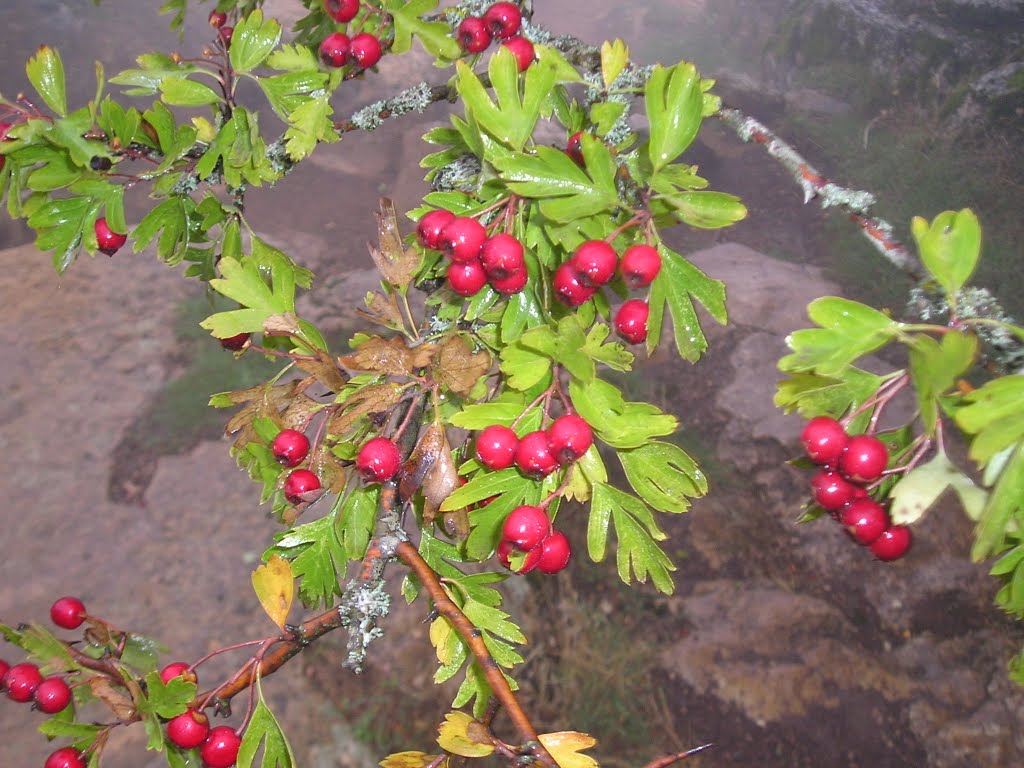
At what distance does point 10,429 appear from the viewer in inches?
135

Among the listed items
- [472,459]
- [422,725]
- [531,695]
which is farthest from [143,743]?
[472,459]

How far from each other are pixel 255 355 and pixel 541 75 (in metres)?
3.23

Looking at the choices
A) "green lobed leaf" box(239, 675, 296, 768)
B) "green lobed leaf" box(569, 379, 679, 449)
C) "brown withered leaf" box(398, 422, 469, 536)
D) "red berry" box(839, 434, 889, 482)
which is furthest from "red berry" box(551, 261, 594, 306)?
"green lobed leaf" box(239, 675, 296, 768)

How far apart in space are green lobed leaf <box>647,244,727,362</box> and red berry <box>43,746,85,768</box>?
2.69 ft

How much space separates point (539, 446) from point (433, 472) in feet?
0.44

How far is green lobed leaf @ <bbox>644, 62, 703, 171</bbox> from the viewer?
0.79 m

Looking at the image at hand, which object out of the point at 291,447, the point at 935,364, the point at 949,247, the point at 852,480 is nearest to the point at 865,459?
the point at 852,480

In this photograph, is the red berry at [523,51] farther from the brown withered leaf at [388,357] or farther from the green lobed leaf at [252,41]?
the brown withered leaf at [388,357]

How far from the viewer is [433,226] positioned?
2.74 feet

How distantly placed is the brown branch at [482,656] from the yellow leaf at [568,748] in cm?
6

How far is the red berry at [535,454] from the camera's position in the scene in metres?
0.76

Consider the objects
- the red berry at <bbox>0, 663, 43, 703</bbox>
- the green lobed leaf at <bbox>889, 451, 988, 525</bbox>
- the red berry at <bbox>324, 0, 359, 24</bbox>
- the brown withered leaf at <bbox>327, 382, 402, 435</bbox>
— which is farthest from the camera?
the red berry at <bbox>324, 0, 359, 24</bbox>

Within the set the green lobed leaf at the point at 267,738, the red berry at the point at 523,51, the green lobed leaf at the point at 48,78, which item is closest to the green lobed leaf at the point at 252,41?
the green lobed leaf at the point at 48,78

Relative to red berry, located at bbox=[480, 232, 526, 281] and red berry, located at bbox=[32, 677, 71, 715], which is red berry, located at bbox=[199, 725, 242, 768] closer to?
red berry, located at bbox=[32, 677, 71, 715]
